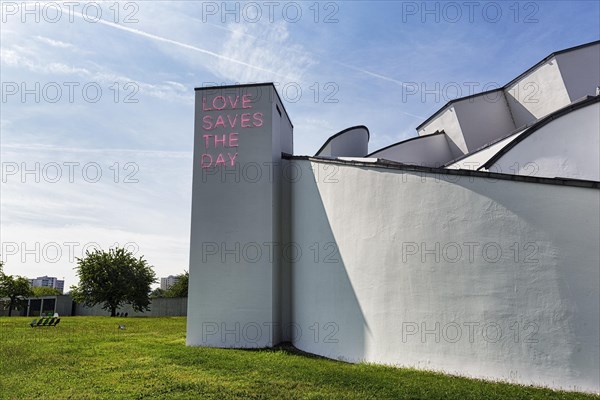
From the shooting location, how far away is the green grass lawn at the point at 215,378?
7.96 meters

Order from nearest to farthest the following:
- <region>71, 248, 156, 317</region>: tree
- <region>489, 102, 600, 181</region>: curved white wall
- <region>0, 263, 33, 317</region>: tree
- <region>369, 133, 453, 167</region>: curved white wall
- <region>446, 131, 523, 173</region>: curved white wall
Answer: <region>489, 102, 600, 181</region>: curved white wall
<region>446, 131, 523, 173</region>: curved white wall
<region>369, 133, 453, 167</region>: curved white wall
<region>71, 248, 156, 317</region>: tree
<region>0, 263, 33, 317</region>: tree

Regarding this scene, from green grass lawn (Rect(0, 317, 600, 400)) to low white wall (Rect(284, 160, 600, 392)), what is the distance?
23.6 inches

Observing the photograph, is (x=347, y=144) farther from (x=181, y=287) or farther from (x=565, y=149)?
(x=181, y=287)

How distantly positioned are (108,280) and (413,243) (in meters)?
37.1

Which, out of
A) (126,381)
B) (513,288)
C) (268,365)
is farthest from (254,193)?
(513,288)

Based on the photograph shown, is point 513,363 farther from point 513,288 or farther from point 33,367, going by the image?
point 33,367

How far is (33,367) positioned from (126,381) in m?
3.36

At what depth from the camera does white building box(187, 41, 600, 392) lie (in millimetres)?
8547

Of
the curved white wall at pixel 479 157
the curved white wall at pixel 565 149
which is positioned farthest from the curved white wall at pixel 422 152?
the curved white wall at pixel 565 149

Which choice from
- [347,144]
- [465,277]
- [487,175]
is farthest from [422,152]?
[465,277]

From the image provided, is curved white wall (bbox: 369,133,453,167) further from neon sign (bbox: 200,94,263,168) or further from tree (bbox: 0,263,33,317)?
tree (bbox: 0,263,33,317)

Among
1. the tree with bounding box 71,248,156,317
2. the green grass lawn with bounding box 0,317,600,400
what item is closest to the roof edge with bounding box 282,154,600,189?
the green grass lawn with bounding box 0,317,600,400

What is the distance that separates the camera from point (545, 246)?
28.5ft

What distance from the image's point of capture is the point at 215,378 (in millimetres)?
9297
